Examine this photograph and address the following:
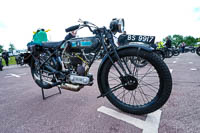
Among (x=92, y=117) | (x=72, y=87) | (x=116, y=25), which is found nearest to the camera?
(x=92, y=117)

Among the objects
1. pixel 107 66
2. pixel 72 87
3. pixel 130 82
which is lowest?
pixel 72 87

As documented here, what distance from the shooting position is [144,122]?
138cm

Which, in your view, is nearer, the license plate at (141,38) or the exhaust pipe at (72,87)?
the license plate at (141,38)

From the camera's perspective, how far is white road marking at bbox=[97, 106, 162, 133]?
127cm

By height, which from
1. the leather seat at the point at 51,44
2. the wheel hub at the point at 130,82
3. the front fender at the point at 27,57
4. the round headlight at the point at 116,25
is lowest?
the wheel hub at the point at 130,82

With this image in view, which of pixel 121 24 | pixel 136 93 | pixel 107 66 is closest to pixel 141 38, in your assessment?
pixel 121 24

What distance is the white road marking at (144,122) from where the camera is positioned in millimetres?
1267

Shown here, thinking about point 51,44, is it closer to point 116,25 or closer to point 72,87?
point 72,87

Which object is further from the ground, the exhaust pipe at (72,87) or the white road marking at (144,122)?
the exhaust pipe at (72,87)

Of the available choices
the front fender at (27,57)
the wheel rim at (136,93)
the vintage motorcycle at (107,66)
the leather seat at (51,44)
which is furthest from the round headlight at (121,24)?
the front fender at (27,57)

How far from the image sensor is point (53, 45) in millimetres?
2133

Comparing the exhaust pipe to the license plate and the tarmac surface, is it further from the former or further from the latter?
the license plate

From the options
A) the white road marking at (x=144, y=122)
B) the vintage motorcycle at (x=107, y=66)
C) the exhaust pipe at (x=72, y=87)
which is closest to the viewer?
the white road marking at (x=144, y=122)

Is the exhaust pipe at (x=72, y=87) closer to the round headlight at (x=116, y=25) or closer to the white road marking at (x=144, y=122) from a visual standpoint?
the white road marking at (x=144, y=122)
